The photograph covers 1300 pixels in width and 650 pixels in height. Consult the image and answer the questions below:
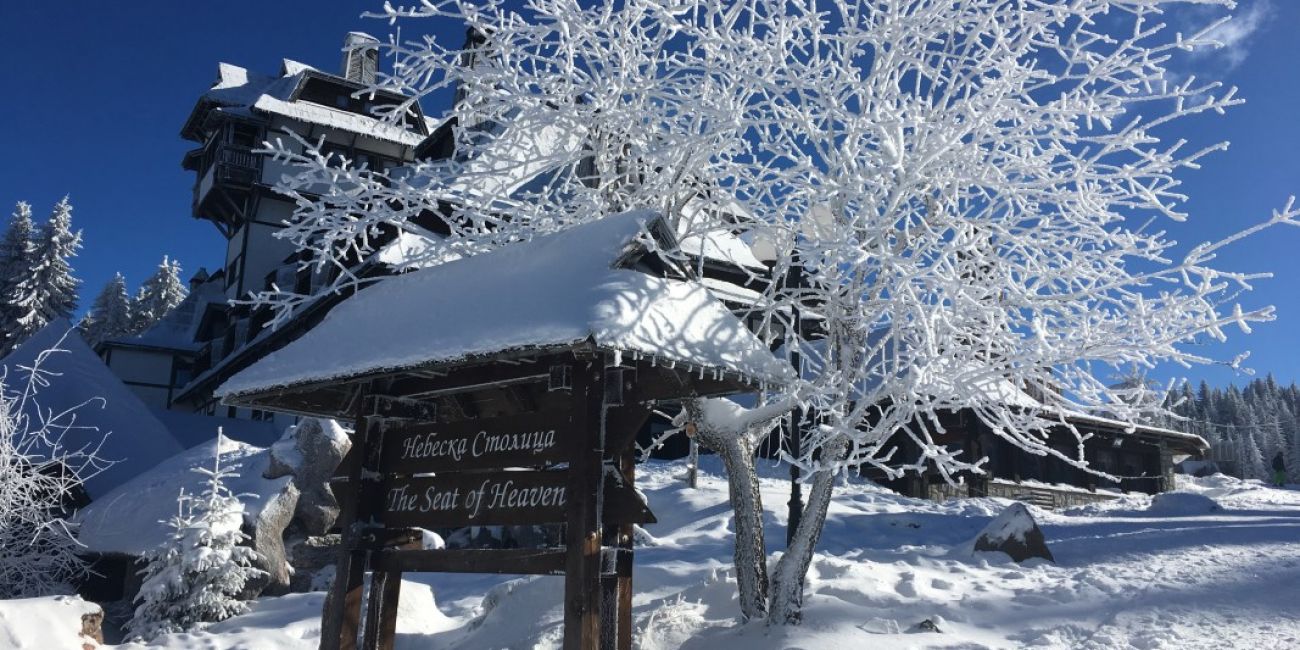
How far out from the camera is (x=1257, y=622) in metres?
7.73

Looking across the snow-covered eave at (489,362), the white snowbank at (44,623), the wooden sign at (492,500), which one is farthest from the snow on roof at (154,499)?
the wooden sign at (492,500)

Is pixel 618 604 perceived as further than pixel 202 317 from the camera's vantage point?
No

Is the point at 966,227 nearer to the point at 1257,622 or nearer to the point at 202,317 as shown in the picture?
the point at 1257,622

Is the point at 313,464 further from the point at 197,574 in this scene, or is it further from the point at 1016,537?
the point at 1016,537

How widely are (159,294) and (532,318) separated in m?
53.9

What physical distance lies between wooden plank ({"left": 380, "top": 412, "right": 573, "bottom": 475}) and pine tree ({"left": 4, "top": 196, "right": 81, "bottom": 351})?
1502 inches

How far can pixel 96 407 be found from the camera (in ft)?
59.8

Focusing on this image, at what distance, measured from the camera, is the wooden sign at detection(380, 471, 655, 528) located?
5.84 meters

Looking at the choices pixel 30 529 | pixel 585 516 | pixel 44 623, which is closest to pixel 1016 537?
pixel 585 516

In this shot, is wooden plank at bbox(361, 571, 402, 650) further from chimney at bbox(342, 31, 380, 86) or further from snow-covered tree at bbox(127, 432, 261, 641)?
chimney at bbox(342, 31, 380, 86)

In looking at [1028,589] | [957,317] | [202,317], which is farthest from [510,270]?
[202,317]

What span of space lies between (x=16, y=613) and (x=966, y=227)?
33.9 feet

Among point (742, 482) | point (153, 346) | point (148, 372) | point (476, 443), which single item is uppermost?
point (153, 346)

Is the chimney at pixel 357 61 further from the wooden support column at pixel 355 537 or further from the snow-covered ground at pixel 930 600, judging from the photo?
the wooden support column at pixel 355 537
